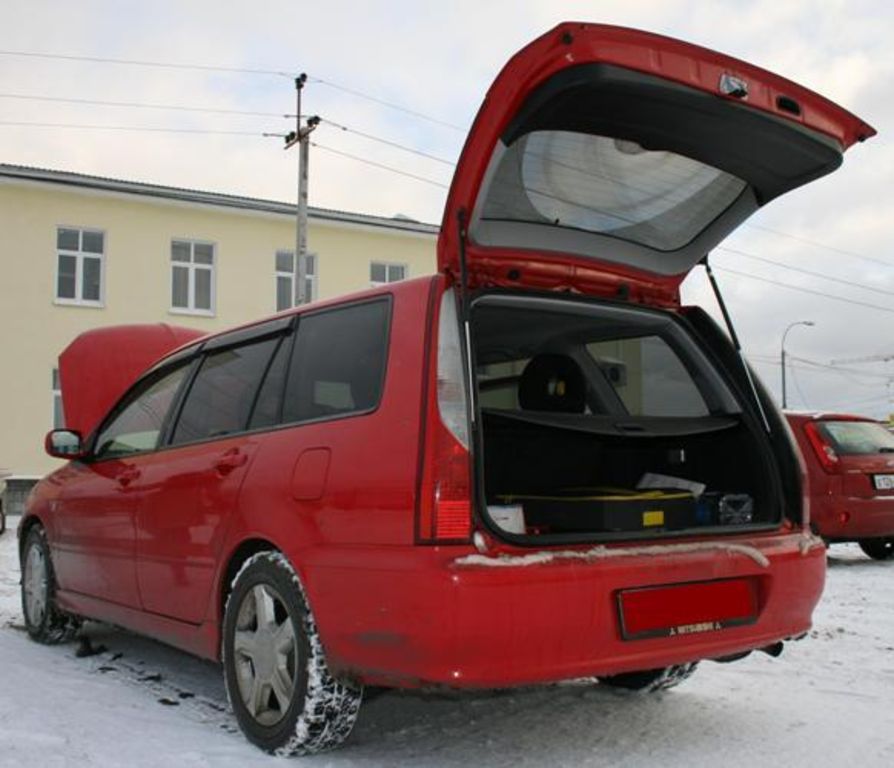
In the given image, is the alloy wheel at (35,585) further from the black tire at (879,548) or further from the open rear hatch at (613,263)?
the black tire at (879,548)

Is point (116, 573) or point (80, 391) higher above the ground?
point (80, 391)

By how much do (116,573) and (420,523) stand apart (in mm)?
2280

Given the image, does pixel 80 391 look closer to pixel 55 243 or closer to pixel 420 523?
pixel 420 523

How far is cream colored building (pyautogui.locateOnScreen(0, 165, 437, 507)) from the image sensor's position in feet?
67.4

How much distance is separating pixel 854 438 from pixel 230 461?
6.91m

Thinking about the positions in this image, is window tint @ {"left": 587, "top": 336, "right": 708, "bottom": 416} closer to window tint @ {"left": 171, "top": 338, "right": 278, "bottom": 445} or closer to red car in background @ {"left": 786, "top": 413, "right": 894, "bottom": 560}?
window tint @ {"left": 171, "top": 338, "right": 278, "bottom": 445}

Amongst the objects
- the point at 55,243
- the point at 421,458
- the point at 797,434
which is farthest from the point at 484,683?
the point at 55,243

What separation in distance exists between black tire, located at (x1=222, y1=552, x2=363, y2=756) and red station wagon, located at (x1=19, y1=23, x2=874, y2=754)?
0.04ft

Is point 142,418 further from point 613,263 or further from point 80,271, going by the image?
point 80,271

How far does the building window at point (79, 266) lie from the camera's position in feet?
69.5

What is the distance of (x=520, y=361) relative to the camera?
4.22 meters

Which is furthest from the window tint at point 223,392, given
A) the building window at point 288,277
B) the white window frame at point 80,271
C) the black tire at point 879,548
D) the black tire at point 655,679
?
the building window at point 288,277

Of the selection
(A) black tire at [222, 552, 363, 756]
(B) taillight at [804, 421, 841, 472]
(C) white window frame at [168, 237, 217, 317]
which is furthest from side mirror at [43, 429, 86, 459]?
(C) white window frame at [168, 237, 217, 317]

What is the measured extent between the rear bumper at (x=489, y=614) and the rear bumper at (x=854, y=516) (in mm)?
5771
